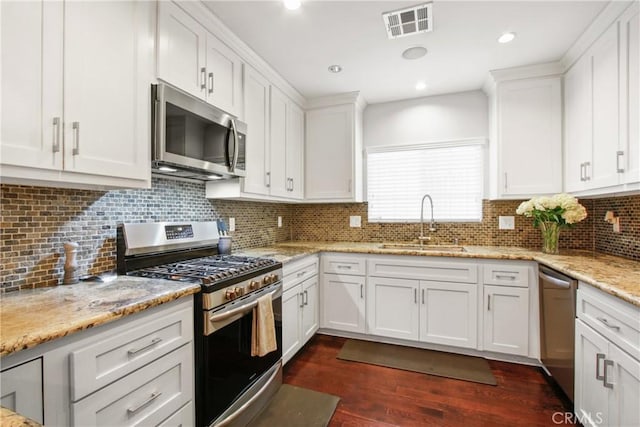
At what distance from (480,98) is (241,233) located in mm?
2699

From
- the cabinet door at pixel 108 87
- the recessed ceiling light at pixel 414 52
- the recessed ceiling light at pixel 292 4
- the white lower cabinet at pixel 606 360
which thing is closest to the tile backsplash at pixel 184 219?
the cabinet door at pixel 108 87

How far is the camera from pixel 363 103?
326cm

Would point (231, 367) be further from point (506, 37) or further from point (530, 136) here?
point (530, 136)

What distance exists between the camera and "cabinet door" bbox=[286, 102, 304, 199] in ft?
9.57

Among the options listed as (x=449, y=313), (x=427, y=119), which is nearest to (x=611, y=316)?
(x=449, y=313)

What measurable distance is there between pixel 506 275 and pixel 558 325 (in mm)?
497

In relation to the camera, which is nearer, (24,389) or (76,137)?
(24,389)

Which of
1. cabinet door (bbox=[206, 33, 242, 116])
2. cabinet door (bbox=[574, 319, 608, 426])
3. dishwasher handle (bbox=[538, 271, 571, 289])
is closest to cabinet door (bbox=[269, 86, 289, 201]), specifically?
cabinet door (bbox=[206, 33, 242, 116])

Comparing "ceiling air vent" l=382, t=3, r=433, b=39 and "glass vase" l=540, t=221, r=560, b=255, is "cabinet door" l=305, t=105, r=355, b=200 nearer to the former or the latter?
"ceiling air vent" l=382, t=3, r=433, b=39

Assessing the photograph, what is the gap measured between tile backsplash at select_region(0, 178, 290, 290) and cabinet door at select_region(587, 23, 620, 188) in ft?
9.10

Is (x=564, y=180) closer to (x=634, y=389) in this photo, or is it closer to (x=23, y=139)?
(x=634, y=389)

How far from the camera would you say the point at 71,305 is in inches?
42.8

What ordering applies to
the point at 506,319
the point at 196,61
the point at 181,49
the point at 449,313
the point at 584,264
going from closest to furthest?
the point at 181,49 → the point at 196,61 → the point at 584,264 → the point at 506,319 → the point at 449,313

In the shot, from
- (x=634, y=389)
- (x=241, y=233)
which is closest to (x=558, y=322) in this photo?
(x=634, y=389)
